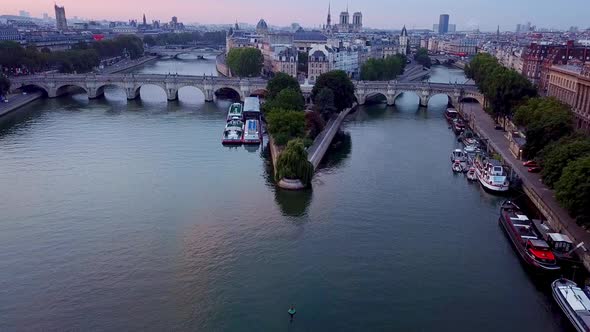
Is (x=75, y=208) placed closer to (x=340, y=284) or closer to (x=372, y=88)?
(x=340, y=284)

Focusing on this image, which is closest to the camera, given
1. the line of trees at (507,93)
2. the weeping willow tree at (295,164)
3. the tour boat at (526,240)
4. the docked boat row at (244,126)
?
the tour boat at (526,240)

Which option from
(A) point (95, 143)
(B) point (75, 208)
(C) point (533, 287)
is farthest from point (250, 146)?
(C) point (533, 287)

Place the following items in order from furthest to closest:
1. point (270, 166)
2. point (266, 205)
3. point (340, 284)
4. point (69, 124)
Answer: point (69, 124)
point (270, 166)
point (266, 205)
point (340, 284)

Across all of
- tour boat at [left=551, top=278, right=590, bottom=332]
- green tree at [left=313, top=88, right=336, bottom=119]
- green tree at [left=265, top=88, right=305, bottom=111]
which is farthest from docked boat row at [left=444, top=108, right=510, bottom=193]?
green tree at [left=265, top=88, right=305, bottom=111]

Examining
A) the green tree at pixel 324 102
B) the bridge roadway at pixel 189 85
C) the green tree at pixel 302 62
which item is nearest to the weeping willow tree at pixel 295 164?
the green tree at pixel 324 102

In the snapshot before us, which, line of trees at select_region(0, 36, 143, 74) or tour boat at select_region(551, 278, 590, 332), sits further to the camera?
line of trees at select_region(0, 36, 143, 74)

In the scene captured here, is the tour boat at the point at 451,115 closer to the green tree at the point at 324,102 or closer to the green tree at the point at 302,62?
the green tree at the point at 324,102

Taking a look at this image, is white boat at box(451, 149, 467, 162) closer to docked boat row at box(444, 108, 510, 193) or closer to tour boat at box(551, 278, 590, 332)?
docked boat row at box(444, 108, 510, 193)
